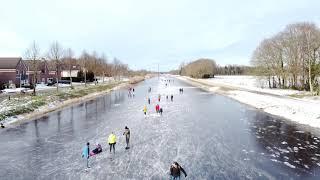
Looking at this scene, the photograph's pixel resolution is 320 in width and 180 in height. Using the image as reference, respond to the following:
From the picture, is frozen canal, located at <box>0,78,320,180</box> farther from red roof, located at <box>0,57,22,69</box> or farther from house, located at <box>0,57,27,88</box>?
red roof, located at <box>0,57,22,69</box>

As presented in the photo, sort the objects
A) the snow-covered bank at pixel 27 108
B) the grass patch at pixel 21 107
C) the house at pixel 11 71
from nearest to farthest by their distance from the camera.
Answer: the snow-covered bank at pixel 27 108 → the grass patch at pixel 21 107 → the house at pixel 11 71

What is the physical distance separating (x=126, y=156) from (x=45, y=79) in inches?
3370

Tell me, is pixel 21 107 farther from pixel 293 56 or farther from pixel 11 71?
pixel 293 56

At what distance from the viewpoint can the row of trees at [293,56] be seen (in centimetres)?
5144

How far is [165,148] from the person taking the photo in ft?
60.9

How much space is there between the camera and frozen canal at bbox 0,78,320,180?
46.0 ft

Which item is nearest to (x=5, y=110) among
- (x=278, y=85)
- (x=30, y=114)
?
(x=30, y=114)

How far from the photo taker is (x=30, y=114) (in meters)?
32.4

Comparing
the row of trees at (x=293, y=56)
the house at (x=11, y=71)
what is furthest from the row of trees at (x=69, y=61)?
the row of trees at (x=293, y=56)

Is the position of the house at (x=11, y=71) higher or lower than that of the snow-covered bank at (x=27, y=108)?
higher

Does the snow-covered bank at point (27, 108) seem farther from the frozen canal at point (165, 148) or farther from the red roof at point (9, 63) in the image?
the red roof at point (9, 63)

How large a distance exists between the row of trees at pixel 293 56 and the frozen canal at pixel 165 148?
29.4 metres

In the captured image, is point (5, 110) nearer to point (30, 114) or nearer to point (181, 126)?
point (30, 114)

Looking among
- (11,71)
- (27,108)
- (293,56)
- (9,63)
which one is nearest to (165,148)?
(27,108)
